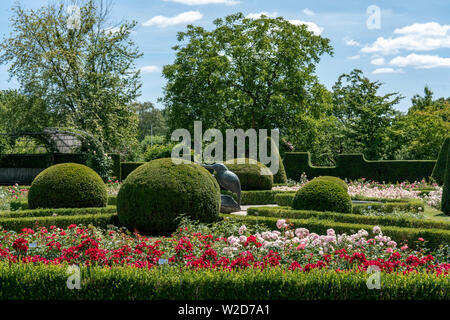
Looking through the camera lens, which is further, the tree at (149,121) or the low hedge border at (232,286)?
the tree at (149,121)

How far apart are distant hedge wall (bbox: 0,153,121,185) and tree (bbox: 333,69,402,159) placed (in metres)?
20.4

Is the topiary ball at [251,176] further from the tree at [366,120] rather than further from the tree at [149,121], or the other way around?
the tree at [149,121]

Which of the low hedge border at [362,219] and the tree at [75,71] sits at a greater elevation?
the tree at [75,71]

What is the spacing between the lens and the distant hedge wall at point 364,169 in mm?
22891

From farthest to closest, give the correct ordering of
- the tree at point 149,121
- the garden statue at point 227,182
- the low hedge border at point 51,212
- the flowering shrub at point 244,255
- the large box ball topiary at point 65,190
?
the tree at point 149,121 < the garden statue at point 227,182 < the large box ball topiary at point 65,190 < the low hedge border at point 51,212 < the flowering shrub at point 244,255

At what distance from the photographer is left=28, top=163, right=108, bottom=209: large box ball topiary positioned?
11820mm

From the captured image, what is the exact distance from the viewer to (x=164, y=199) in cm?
942

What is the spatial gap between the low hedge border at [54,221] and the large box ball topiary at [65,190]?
2025mm

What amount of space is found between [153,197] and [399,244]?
4.93 m

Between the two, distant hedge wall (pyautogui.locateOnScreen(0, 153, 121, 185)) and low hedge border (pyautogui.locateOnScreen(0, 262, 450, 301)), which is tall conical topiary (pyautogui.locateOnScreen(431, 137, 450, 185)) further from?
distant hedge wall (pyautogui.locateOnScreen(0, 153, 121, 185))

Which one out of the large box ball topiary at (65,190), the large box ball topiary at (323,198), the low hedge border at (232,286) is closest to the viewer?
the low hedge border at (232,286)

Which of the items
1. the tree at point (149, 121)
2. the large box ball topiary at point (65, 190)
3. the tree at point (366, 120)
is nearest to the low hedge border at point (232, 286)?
the large box ball topiary at point (65, 190)
